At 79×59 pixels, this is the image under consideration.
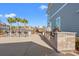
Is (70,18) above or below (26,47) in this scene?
above

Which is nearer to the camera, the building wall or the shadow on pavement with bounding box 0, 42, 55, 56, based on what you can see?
the shadow on pavement with bounding box 0, 42, 55, 56

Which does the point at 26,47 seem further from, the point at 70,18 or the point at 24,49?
the point at 70,18

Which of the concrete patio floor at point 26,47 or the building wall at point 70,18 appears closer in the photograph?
the concrete patio floor at point 26,47

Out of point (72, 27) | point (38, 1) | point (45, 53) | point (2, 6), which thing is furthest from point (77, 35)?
point (2, 6)

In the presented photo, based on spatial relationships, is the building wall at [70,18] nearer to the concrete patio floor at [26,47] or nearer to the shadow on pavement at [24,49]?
the concrete patio floor at [26,47]

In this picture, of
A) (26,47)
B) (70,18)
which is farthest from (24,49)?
(70,18)

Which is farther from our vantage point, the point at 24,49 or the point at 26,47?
the point at 26,47

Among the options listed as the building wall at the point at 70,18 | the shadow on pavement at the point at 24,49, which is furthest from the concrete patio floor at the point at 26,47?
the building wall at the point at 70,18

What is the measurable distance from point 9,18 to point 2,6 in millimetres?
573

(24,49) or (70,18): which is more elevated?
Answer: (70,18)

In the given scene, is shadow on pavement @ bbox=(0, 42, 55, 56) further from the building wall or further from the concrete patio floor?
the building wall

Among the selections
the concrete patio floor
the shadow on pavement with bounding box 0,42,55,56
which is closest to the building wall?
the concrete patio floor

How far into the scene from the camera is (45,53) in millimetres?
8992

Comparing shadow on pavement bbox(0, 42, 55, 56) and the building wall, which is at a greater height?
the building wall
